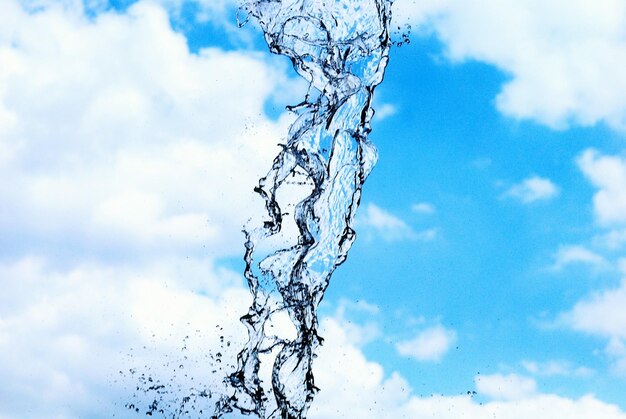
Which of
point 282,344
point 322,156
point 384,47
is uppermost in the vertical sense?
point 384,47

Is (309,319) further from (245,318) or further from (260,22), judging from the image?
(260,22)

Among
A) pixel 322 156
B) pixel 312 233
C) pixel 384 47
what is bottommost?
pixel 312 233

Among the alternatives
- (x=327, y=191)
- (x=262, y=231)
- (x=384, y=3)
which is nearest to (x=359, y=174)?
(x=327, y=191)

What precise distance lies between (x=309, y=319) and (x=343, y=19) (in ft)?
14.3

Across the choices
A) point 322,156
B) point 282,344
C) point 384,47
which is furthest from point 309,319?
point 384,47

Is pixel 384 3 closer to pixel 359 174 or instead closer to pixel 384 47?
pixel 384 47

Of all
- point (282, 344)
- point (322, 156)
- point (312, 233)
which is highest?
point (322, 156)

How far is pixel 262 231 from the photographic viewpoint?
1254cm

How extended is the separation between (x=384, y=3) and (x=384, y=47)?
0.64 meters

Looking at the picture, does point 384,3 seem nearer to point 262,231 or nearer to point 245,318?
point 262,231

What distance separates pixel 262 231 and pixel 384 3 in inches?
148

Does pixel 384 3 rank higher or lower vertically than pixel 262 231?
higher

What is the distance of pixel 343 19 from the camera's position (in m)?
12.9

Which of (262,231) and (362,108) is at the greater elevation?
(362,108)
